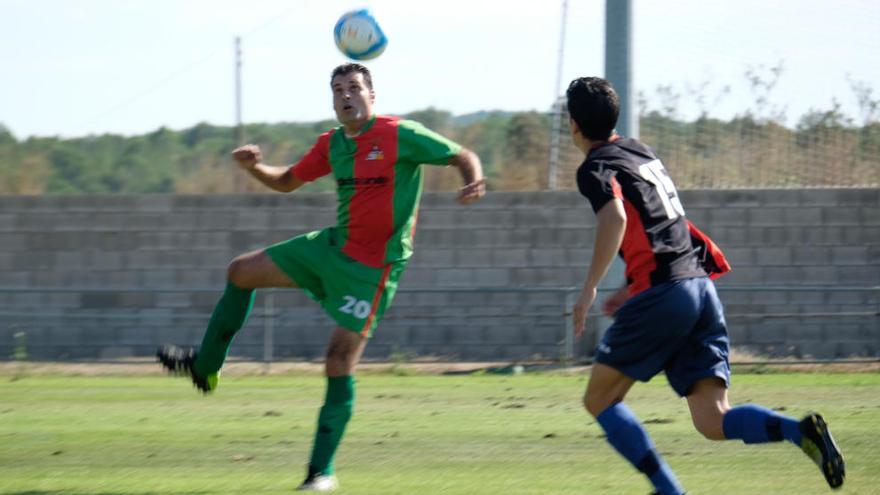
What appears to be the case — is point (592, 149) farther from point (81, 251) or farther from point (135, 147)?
point (135, 147)

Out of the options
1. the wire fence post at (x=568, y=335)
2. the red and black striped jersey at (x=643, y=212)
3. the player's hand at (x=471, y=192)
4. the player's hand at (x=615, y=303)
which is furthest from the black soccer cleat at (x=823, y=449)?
the wire fence post at (x=568, y=335)

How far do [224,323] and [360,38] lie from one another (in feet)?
6.62

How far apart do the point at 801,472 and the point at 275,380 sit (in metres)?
8.49

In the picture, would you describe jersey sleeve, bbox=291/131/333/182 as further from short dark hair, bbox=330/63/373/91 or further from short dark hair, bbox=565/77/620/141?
short dark hair, bbox=565/77/620/141

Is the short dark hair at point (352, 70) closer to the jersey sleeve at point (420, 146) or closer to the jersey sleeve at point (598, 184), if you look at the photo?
the jersey sleeve at point (420, 146)

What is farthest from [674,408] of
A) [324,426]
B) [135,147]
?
[135,147]

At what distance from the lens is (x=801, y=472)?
7.80m

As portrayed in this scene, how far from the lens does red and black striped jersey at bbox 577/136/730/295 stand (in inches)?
242

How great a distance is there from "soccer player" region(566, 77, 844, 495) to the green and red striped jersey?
1.36m

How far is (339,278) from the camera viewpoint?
745 cm

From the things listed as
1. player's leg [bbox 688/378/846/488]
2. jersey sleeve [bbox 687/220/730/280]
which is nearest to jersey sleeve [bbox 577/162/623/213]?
jersey sleeve [bbox 687/220/730/280]

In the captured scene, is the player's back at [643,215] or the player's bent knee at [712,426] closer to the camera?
the player's back at [643,215]

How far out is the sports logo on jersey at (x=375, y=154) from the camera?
7535 millimetres

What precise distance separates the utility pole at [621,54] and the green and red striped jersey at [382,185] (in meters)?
9.59
